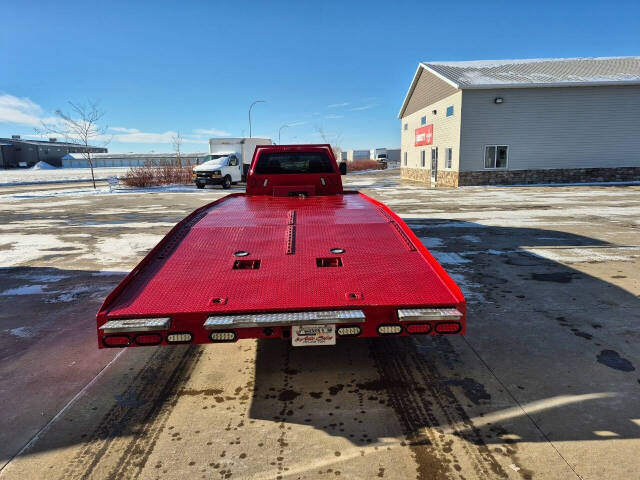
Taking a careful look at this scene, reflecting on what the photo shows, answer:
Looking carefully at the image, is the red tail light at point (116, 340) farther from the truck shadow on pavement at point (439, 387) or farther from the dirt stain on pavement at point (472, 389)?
the dirt stain on pavement at point (472, 389)

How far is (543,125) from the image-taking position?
78.7 ft

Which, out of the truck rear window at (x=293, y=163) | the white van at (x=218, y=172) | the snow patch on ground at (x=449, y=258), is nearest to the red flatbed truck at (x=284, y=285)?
the truck rear window at (x=293, y=163)

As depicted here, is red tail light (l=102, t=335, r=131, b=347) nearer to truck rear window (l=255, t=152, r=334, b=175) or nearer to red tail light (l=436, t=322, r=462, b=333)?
red tail light (l=436, t=322, r=462, b=333)

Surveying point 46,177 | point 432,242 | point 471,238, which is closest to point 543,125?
point 471,238

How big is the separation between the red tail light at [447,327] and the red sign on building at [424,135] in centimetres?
2790

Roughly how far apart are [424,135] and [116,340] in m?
30.3

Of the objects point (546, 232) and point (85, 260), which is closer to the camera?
point (85, 260)

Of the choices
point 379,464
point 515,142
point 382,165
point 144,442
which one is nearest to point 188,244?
point 144,442

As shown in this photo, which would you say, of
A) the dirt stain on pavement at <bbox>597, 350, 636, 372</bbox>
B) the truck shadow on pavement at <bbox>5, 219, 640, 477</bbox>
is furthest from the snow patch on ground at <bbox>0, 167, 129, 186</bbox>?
the dirt stain on pavement at <bbox>597, 350, 636, 372</bbox>

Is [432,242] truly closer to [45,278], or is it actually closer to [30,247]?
[45,278]

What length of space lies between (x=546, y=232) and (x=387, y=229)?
23.7 feet

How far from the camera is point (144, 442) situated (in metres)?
2.82

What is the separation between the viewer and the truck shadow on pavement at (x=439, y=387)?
2.84m

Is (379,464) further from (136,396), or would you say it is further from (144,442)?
(136,396)
